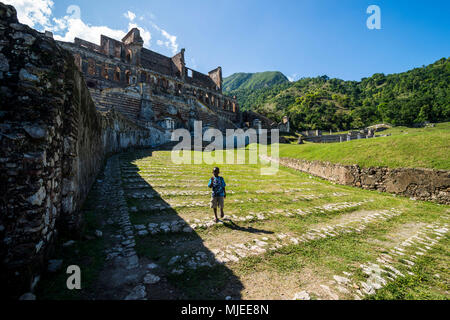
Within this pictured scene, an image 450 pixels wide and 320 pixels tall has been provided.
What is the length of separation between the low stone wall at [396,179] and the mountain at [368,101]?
53.7 m

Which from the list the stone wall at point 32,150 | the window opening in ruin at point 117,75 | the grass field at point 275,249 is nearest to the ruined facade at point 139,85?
the window opening in ruin at point 117,75

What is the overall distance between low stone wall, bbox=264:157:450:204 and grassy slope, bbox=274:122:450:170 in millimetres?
290

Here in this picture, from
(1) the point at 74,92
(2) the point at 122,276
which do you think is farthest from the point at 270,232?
(1) the point at 74,92

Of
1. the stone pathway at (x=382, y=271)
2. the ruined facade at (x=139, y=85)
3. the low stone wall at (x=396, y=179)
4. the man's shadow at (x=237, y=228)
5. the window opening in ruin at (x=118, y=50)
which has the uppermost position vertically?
the window opening in ruin at (x=118, y=50)

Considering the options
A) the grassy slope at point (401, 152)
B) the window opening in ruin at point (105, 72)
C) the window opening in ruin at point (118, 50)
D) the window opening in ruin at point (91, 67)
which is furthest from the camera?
the window opening in ruin at point (118, 50)

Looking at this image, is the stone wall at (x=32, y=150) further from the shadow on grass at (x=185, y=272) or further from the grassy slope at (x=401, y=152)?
the grassy slope at (x=401, y=152)

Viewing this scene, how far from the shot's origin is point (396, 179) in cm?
946

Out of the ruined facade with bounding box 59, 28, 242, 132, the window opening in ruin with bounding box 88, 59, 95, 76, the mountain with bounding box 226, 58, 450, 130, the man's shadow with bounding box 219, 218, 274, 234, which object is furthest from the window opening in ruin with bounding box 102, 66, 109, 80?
the mountain with bounding box 226, 58, 450, 130

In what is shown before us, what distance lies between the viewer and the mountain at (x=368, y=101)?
68.3 meters

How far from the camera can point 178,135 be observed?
2644cm

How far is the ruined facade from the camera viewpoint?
1009 inches

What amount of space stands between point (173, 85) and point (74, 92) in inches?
1631

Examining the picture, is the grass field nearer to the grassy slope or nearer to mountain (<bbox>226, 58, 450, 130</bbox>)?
the grassy slope

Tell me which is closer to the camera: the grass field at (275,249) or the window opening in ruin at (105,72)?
the grass field at (275,249)
